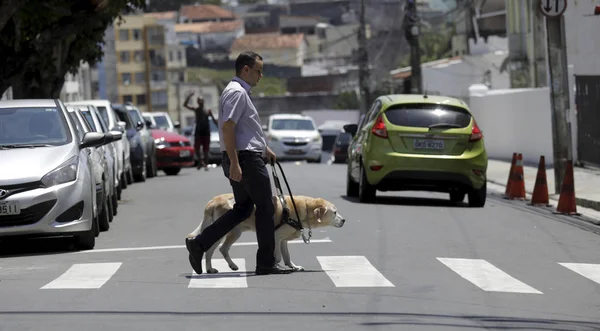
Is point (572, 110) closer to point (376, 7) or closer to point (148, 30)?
point (376, 7)

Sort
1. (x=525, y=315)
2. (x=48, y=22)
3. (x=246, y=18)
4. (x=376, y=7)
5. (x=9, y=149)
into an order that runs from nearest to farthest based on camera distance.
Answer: (x=525, y=315), (x=9, y=149), (x=48, y=22), (x=376, y=7), (x=246, y=18)

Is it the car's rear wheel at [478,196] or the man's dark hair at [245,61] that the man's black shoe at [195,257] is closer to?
the man's dark hair at [245,61]

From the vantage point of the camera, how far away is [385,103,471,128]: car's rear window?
65.0 feet

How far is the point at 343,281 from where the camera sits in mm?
10828

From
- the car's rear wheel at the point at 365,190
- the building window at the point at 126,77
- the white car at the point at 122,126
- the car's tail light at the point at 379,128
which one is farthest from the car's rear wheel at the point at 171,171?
the building window at the point at 126,77

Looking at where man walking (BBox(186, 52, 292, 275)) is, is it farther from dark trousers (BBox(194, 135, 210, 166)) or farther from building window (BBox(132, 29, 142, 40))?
building window (BBox(132, 29, 142, 40))

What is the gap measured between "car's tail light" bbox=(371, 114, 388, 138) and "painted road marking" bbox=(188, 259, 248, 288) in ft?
25.7

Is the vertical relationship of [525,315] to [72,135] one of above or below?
below

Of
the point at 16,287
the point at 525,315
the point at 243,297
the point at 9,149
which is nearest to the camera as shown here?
the point at 525,315

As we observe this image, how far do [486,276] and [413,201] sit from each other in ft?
32.4

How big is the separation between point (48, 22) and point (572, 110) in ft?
39.6

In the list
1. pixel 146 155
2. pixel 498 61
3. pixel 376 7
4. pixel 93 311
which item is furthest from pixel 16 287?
pixel 376 7

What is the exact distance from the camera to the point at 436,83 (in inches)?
2731

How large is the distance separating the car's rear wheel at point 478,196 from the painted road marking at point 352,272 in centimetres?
737
